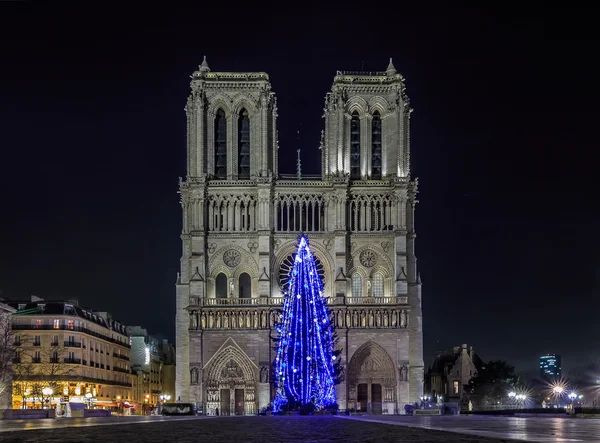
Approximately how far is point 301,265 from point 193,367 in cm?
2375

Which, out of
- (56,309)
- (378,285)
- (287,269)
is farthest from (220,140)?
(56,309)

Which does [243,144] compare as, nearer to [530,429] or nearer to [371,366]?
[371,366]

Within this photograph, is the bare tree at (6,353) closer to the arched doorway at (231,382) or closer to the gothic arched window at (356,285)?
the arched doorway at (231,382)

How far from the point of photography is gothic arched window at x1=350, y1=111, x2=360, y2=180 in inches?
3661

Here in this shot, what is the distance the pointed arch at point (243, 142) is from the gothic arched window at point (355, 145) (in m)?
9.00

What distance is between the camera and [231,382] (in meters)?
87.6

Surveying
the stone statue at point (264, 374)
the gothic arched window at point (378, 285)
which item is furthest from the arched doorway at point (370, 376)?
the stone statue at point (264, 374)

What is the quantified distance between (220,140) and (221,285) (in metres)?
12.5

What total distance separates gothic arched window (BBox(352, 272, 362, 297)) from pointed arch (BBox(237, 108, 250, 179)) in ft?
41.7

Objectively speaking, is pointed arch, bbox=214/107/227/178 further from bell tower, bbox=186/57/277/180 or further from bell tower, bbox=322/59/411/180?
bell tower, bbox=322/59/411/180

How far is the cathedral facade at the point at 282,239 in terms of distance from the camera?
287ft

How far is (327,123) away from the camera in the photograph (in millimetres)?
92562

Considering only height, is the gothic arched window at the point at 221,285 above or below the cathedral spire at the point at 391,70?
below

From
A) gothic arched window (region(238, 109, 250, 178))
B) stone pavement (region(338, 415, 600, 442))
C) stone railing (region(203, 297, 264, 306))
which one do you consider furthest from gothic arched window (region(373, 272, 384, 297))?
stone pavement (region(338, 415, 600, 442))
